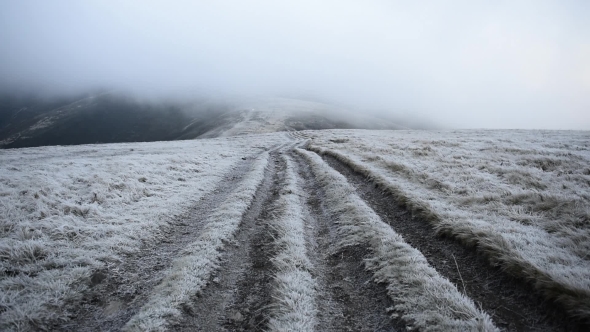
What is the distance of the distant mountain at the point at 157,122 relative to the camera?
397 feet

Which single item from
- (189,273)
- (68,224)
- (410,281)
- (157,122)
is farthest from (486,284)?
(157,122)

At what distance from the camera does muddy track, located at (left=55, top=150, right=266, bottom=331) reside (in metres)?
6.50

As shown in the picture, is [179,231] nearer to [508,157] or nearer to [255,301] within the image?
[255,301]

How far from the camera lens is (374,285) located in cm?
744

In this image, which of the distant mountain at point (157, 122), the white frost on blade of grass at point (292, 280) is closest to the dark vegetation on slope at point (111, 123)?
the distant mountain at point (157, 122)

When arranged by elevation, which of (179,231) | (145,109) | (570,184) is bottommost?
(179,231)

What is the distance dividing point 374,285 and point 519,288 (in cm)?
344

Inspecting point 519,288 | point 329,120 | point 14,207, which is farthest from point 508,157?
point 329,120

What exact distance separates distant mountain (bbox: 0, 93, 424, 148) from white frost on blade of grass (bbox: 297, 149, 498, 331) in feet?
294

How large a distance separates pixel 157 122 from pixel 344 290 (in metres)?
170

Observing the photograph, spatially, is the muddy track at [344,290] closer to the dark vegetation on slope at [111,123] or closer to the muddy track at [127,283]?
the muddy track at [127,283]

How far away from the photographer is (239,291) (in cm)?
751

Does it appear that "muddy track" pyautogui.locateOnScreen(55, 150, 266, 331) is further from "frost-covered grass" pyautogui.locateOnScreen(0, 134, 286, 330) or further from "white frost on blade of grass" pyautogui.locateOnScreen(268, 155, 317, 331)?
"white frost on blade of grass" pyautogui.locateOnScreen(268, 155, 317, 331)

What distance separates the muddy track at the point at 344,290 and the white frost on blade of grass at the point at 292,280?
0.89ft
